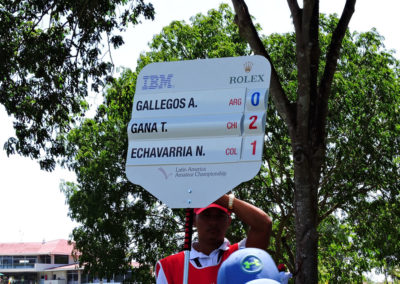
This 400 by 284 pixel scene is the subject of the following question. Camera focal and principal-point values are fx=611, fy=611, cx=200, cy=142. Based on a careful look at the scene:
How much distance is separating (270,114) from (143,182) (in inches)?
465

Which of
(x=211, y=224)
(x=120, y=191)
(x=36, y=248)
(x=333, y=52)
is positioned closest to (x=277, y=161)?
(x=120, y=191)

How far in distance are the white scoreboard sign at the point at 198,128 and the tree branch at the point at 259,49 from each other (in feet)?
14.9

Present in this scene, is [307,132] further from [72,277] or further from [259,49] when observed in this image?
[72,277]

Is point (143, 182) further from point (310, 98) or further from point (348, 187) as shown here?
point (348, 187)

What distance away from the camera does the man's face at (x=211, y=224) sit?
10.0 feet

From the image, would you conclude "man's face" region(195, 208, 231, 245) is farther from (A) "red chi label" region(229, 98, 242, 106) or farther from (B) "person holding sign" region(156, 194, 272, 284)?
(A) "red chi label" region(229, 98, 242, 106)

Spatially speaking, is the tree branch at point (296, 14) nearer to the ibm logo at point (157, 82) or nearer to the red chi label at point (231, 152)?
the ibm logo at point (157, 82)

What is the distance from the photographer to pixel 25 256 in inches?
2648

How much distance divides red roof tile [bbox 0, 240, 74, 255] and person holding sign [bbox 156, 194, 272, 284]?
64313 mm

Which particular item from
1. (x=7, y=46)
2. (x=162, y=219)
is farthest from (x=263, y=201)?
(x=7, y=46)

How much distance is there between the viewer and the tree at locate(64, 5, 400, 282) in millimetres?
14219

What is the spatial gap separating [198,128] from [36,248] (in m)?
67.1

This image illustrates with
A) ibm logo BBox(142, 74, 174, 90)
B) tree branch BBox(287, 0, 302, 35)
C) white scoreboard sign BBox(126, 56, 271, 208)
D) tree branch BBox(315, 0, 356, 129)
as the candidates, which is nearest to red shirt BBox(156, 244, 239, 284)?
white scoreboard sign BBox(126, 56, 271, 208)

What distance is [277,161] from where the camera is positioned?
53.1ft
